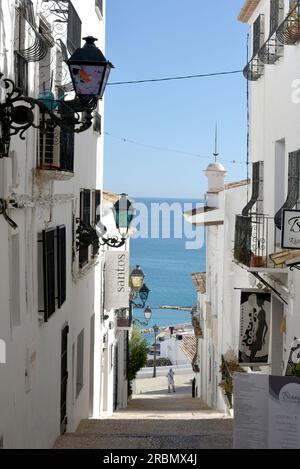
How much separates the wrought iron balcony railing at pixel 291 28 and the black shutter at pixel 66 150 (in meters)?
4.00

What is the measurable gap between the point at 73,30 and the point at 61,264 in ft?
12.8

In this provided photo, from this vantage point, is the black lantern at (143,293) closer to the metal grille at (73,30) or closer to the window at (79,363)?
the window at (79,363)

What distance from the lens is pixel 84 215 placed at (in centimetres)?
1711

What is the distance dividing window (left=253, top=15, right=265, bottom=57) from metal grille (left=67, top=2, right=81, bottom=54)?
492 cm

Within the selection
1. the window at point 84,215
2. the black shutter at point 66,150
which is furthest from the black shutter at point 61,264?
the window at point 84,215

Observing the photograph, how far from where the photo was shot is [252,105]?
774 inches

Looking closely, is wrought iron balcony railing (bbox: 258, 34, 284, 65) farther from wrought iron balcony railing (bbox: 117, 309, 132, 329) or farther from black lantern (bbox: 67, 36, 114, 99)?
wrought iron balcony railing (bbox: 117, 309, 132, 329)

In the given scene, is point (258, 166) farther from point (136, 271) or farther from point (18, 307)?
point (18, 307)

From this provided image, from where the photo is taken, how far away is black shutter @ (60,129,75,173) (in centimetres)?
1177

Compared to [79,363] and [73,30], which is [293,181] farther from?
[79,363]

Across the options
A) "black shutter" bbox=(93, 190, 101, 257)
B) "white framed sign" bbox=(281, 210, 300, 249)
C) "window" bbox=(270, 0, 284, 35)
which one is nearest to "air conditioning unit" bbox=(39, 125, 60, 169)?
"white framed sign" bbox=(281, 210, 300, 249)

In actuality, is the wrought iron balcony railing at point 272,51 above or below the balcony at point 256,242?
above

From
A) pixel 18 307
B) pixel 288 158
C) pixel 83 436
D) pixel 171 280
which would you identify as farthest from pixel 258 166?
pixel 171 280

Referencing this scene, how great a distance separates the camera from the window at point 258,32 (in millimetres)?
18000
